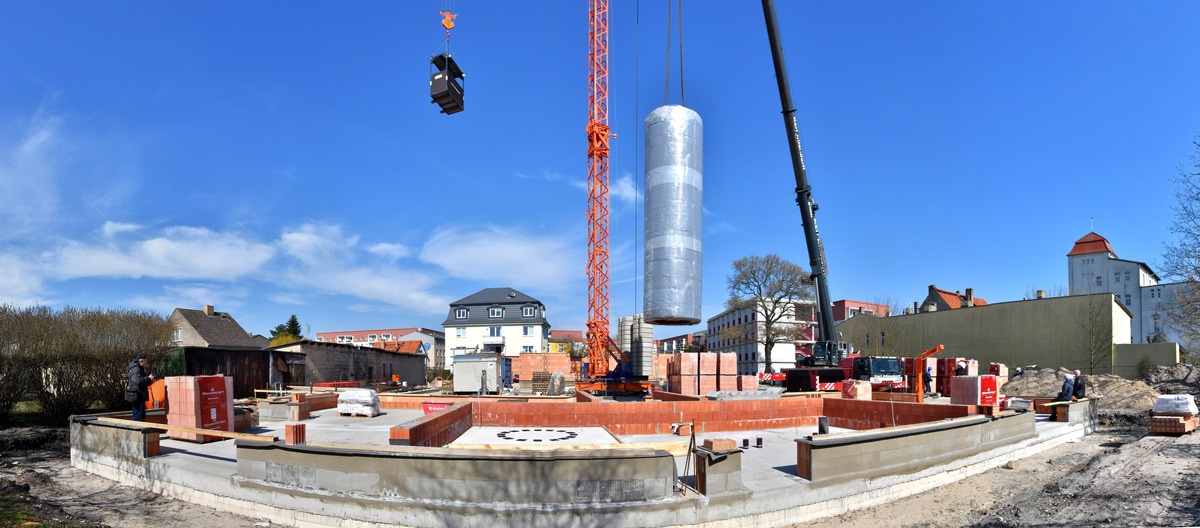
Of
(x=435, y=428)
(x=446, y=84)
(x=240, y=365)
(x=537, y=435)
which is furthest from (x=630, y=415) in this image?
(x=240, y=365)

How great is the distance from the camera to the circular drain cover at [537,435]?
517 inches

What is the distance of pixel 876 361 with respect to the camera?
30344mm

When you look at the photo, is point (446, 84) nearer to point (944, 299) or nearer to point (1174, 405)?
point (1174, 405)

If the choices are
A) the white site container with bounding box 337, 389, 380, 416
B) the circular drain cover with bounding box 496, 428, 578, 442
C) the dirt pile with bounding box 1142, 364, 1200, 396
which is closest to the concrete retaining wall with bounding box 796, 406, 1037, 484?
the circular drain cover with bounding box 496, 428, 578, 442

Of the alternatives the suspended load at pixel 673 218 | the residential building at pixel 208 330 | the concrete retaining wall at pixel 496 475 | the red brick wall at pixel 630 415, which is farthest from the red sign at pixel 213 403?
the residential building at pixel 208 330

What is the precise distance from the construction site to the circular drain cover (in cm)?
9

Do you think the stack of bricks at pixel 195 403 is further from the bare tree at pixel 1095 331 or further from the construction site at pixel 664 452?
the bare tree at pixel 1095 331

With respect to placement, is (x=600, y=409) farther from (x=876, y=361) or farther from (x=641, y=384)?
(x=876, y=361)

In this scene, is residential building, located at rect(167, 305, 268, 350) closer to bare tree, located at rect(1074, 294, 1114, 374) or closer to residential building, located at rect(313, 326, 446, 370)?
residential building, located at rect(313, 326, 446, 370)

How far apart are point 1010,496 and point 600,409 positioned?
8.17 meters

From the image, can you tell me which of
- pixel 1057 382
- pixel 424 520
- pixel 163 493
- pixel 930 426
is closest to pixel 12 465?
pixel 163 493

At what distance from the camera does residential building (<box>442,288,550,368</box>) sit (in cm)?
6719

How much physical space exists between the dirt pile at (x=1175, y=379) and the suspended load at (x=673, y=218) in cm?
2555

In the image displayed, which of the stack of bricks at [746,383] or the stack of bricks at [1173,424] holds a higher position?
the stack of bricks at [746,383]
